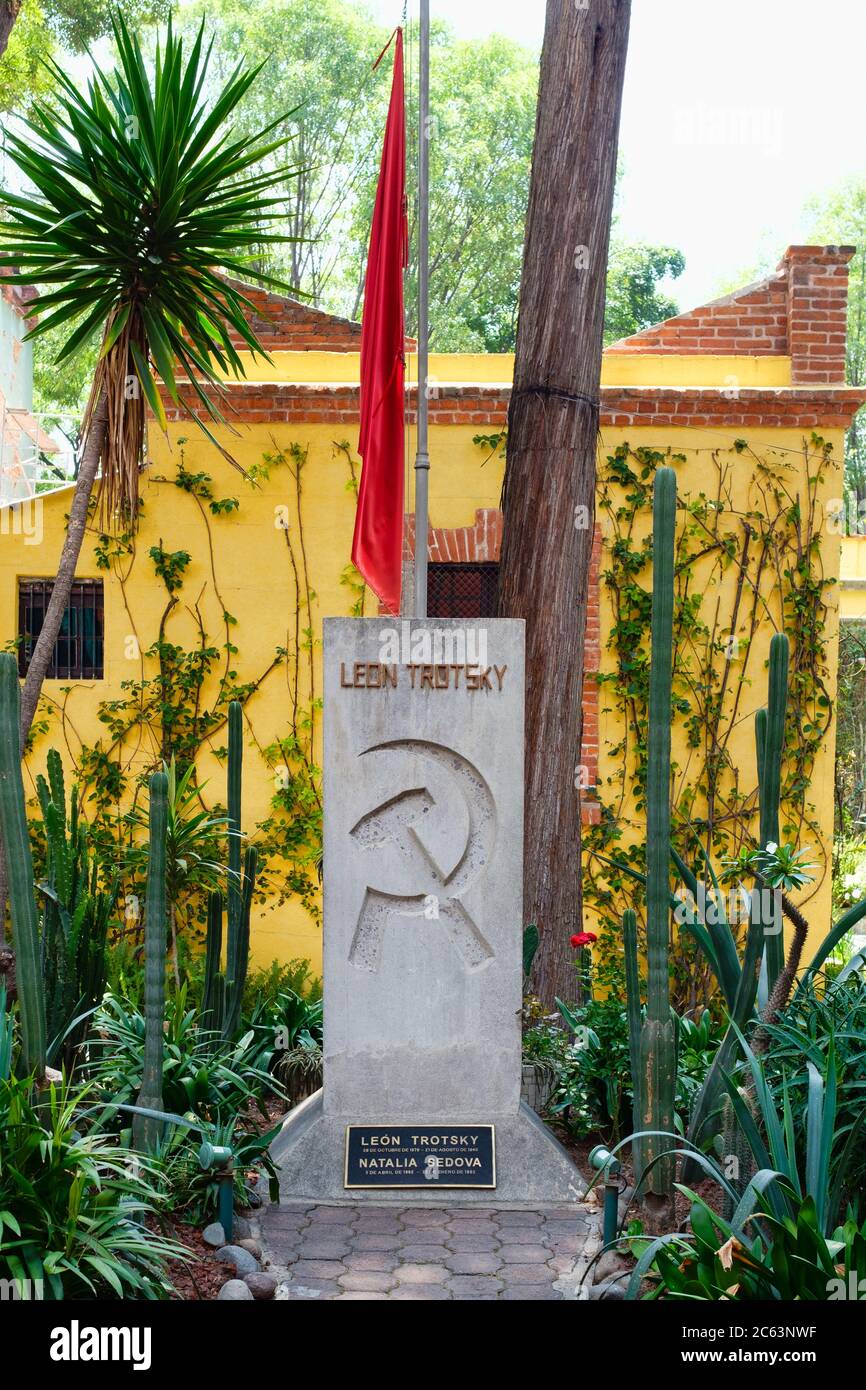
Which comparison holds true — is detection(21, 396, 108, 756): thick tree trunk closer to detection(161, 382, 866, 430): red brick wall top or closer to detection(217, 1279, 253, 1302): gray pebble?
detection(161, 382, 866, 430): red brick wall top

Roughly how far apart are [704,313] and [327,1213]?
6.70 meters

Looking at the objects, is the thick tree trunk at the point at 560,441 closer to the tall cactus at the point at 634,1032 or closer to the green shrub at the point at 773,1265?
the tall cactus at the point at 634,1032

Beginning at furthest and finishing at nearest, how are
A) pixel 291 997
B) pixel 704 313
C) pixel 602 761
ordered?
pixel 704 313, pixel 602 761, pixel 291 997

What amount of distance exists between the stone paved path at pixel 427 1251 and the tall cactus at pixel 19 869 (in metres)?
1.08

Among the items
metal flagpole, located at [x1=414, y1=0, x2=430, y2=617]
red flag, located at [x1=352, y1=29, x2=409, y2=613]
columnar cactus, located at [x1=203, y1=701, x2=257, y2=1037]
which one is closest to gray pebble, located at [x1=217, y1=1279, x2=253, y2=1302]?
columnar cactus, located at [x1=203, y1=701, x2=257, y2=1037]

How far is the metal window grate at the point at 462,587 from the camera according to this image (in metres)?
8.80

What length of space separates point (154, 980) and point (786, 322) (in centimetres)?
674

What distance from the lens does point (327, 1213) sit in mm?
4816

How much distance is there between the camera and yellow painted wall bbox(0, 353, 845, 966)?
8.77 metres

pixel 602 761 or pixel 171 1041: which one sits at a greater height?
pixel 602 761

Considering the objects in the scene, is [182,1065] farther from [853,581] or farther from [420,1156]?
[853,581]

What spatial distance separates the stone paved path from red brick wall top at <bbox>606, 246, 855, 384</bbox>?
6.00m
